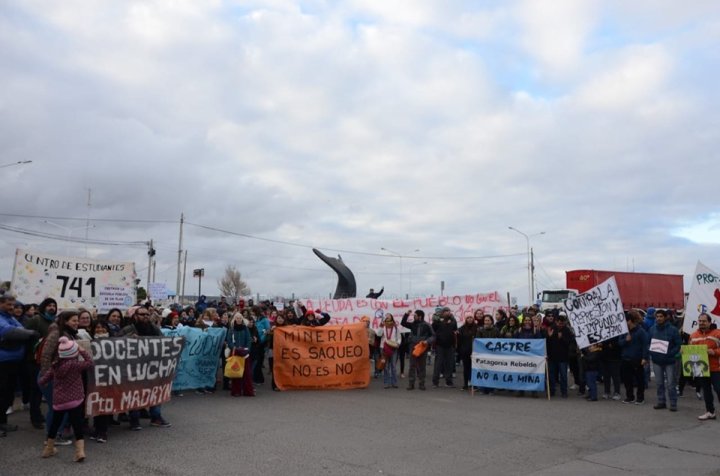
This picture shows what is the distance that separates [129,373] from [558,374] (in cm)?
932

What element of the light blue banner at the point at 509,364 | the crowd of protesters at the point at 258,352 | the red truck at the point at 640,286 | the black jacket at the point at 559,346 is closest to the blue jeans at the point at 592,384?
the crowd of protesters at the point at 258,352

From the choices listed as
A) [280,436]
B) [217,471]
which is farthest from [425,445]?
[217,471]

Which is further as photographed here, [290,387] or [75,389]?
[290,387]

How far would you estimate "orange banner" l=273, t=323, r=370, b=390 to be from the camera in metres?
14.2

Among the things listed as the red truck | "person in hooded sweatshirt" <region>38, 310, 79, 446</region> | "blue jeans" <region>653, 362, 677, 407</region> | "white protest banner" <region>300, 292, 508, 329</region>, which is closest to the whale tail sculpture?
A: "white protest banner" <region>300, 292, 508, 329</region>

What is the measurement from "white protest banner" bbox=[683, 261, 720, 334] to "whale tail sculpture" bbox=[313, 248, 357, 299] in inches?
819

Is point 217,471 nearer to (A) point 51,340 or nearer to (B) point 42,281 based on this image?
(A) point 51,340

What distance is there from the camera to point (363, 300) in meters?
22.2

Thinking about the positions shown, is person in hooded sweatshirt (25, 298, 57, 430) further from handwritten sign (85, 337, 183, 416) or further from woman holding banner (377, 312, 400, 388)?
woman holding banner (377, 312, 400, 388)

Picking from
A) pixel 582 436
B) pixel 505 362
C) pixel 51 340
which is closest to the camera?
pixel 51 340

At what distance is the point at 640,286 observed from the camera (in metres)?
39.6

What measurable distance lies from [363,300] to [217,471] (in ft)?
50.6

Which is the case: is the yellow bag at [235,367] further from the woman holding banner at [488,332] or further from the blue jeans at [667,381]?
the blue jeans at [667,381]

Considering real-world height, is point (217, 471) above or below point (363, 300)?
below
